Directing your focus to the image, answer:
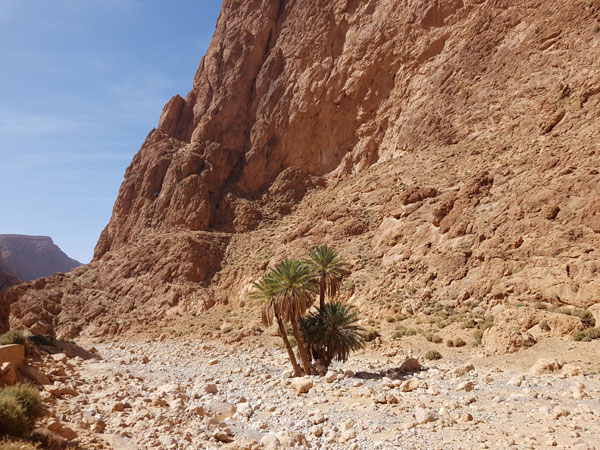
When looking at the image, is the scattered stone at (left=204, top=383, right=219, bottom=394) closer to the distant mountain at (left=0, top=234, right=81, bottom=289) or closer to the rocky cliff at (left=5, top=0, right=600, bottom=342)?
the rocky cliff at (left=5, top=0, right=600, bottom=342)

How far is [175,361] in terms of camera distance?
2603cm

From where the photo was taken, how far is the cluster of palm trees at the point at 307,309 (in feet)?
54.8

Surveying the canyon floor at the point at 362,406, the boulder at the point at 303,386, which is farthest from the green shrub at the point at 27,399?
the boulder at the point at 303,386

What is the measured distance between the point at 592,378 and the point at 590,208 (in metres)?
12.6

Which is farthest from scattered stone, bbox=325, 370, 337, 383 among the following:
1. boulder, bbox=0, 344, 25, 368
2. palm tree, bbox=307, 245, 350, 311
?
boulder, bbox=0, 344, 25, 368

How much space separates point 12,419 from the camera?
7.23 meters

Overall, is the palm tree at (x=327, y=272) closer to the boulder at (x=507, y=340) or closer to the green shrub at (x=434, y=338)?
the green shrub at (x=434, y=338)

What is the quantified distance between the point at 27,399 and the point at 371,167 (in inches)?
1643

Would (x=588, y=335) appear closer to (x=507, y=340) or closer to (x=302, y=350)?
(x=507, y=340)

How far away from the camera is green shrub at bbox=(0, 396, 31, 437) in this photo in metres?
7.14

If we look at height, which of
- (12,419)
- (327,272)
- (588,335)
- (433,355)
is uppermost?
(327,272)

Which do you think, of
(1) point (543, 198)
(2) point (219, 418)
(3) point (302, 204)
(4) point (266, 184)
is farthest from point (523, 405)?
(4) point (266, 184)

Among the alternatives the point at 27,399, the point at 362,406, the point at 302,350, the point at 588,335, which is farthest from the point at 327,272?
the point at 27,399

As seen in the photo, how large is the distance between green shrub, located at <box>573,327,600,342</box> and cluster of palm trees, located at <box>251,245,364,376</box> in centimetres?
846
